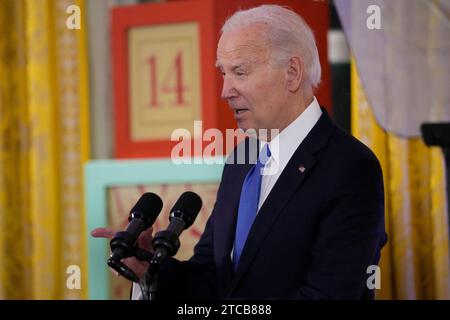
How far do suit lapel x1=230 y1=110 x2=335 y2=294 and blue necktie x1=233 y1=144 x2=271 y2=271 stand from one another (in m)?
0.05

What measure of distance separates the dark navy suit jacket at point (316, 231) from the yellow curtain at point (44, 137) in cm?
106

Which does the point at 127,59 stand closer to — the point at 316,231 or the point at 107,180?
the point at 107,180

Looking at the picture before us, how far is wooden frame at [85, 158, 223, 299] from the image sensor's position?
2170 mm

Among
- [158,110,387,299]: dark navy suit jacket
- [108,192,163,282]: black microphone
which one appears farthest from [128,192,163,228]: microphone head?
[158,110,387,299]: dark navy suit jacket

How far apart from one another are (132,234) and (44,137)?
1309 millimetres

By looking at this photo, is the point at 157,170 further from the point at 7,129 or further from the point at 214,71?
the point at 7,129

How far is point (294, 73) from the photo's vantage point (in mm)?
1396

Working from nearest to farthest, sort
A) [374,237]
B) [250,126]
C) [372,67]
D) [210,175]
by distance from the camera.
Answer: [374,237]
[250,126]
[372,67]
[210,175]

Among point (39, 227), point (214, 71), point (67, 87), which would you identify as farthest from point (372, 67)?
point (39, 227)

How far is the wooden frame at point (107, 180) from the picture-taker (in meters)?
2.17

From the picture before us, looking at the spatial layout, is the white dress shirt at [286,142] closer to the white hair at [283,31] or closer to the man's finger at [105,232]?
the white hair at [283,31]

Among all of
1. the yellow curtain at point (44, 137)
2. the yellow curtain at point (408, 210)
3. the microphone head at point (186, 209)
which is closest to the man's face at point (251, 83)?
the microphone head at point (186, 209)

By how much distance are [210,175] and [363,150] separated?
850 mm

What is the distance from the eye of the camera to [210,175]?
7.06ft
